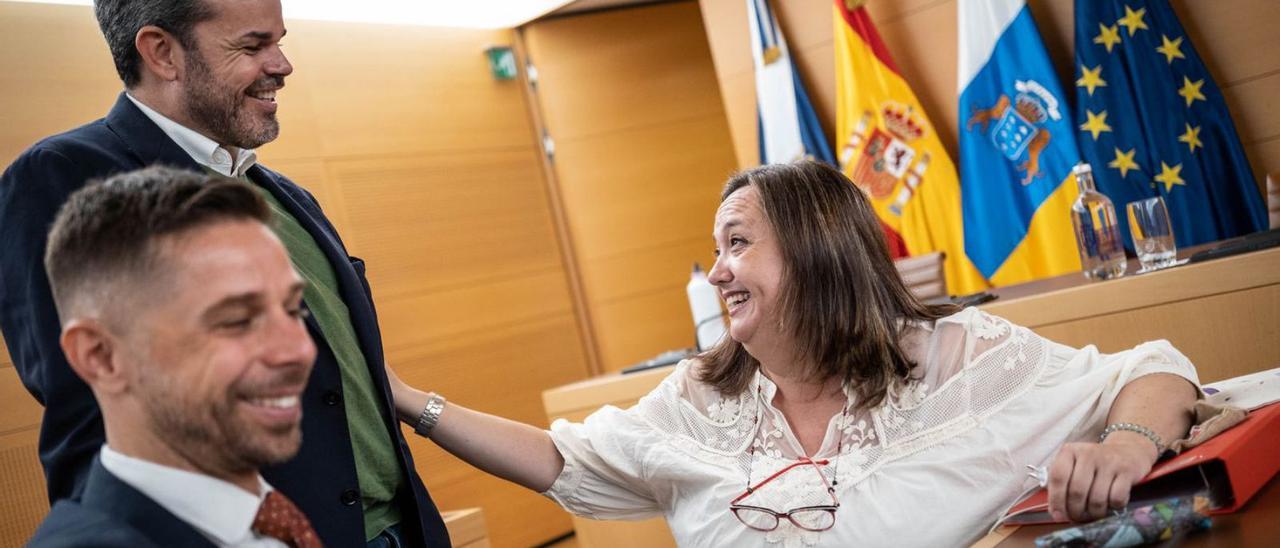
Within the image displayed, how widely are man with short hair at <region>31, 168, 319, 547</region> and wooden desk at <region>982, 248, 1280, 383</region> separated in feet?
7.66

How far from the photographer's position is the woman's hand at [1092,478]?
1405 mm

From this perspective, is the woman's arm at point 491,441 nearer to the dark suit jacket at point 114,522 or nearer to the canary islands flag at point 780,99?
the dark suit jacket at point 114,522

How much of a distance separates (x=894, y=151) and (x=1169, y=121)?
1.18m

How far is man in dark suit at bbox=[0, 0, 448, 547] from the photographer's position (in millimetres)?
1533

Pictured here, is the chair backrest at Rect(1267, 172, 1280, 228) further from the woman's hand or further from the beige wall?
the woman's hand

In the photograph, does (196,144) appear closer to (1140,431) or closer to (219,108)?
(219,108)

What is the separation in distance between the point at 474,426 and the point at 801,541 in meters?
0.62

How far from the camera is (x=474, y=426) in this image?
6.74 ft

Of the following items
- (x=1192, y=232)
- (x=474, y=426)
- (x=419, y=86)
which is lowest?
(x=1192, y=232)

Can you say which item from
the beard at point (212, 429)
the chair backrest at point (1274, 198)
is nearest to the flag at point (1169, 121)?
the chair backrest at point (1274, 198)

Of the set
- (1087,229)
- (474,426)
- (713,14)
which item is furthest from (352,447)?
(713,14)

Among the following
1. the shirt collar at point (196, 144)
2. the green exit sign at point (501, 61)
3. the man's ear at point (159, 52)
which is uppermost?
the green exit sign at point (501, 61)

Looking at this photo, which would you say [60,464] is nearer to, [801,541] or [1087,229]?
[801,541]

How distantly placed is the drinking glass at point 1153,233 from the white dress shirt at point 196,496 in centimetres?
266
